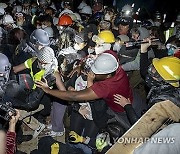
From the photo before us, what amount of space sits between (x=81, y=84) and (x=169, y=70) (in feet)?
4.51

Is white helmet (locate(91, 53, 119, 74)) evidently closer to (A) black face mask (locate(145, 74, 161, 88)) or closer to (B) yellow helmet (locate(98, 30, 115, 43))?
(A) black face mask (locate(145, 74, 161, 88))

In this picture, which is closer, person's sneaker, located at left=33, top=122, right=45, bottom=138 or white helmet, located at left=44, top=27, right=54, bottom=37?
person's sneaker, located at left=33, top=122, right=45, bottom=138

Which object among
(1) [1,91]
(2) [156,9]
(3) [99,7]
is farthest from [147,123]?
(2) [156,9]

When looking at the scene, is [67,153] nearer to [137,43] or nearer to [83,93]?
[83,93]

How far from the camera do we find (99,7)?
10273 millimetres

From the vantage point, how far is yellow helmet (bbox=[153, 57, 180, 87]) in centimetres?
380

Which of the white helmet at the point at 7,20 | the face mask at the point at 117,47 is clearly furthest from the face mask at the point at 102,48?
the white helmet at the point at 7,20

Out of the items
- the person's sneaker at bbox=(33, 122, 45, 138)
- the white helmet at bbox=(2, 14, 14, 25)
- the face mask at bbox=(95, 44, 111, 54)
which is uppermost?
the white helmet at bbox=(2, 14, 14, 25)

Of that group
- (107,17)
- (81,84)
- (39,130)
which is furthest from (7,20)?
(81,84)

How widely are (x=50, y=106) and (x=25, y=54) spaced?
36.2 inches

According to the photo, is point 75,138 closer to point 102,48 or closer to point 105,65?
point 105,65

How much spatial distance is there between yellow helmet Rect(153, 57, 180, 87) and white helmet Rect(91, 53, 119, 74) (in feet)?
1.64

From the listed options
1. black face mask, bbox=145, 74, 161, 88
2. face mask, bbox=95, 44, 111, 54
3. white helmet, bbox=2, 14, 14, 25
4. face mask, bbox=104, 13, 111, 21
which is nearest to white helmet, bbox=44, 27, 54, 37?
white helmet, bbox=2, 14, 14, 25

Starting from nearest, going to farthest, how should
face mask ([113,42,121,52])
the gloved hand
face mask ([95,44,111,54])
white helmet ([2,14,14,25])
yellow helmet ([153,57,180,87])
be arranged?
yellow helmet ([153,57,180,87])
the gloved hand
face mask ([95,44,111,54])
face mask ([113,42,121,52])
white helmet ([2,14,14,25])
